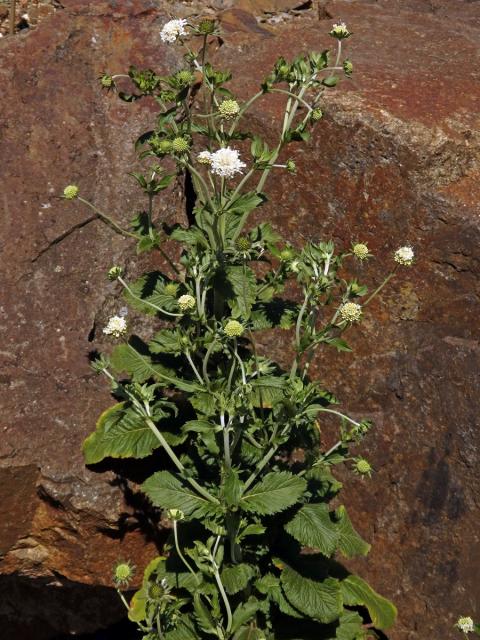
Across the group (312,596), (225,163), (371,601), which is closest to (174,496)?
(312,596)

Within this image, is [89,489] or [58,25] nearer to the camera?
[89,489]

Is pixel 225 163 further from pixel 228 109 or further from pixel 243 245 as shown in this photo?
pixel 243 245

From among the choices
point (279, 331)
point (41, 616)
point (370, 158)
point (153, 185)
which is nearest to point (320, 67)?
point (153, 185)

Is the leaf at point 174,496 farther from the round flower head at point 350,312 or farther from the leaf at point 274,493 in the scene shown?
the round flower head at point 350,312

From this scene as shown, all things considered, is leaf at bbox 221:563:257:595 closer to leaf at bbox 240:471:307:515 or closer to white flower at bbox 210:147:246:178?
leaf at bbox 240:471:307:515

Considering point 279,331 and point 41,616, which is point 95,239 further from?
point 41,616

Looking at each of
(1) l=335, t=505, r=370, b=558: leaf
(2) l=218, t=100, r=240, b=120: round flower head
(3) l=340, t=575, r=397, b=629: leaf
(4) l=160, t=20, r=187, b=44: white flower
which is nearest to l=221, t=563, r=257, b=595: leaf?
(1) l=335, t=505, r=370, b=558: leaf
